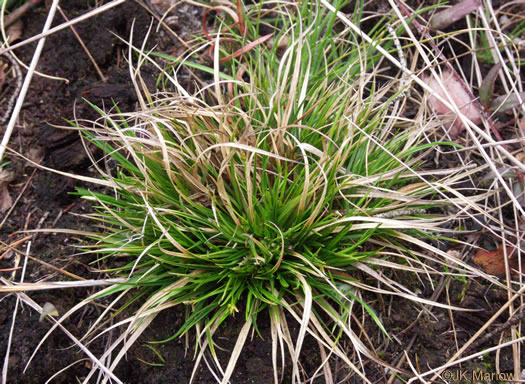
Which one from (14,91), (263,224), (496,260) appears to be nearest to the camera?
(263,224)

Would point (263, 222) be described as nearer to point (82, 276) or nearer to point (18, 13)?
point (82, 276)

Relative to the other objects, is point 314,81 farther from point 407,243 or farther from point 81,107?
point 81,107

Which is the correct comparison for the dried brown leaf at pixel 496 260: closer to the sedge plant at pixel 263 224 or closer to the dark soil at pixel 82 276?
the dark soil at pixel 82 276

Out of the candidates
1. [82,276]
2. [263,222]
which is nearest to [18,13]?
[82,276]

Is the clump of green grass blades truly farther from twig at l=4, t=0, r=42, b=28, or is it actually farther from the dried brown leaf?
twig at l=4, t=0, r=42, b=28

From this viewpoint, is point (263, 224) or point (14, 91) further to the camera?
point (14, 91)

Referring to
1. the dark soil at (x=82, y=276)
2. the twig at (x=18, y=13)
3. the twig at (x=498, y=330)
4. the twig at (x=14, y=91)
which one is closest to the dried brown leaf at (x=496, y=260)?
the dark soil at (x=82, y=276)

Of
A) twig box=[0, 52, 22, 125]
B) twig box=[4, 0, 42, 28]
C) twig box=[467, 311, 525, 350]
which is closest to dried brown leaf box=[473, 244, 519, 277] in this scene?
twig box=[467, 311, 525, 350]

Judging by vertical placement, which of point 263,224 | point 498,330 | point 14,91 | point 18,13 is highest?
point 18,13

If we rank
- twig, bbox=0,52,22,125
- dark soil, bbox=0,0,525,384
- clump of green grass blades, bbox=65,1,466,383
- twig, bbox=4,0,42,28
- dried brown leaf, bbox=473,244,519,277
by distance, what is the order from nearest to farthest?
clump of green grass blades, bbox=65,1,466,383 → dark soil, bbox=0,0,525,384 → dried brown leaf, bbox=473,244,519,277 → twig, bbox=0,52,22,125 → twig, bbox=4,0,42,28

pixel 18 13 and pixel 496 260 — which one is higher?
pixel 18 13

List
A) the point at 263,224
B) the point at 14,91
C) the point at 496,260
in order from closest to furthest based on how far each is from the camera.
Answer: the point at 263,224
the point at 496,260
the point at 14,91
